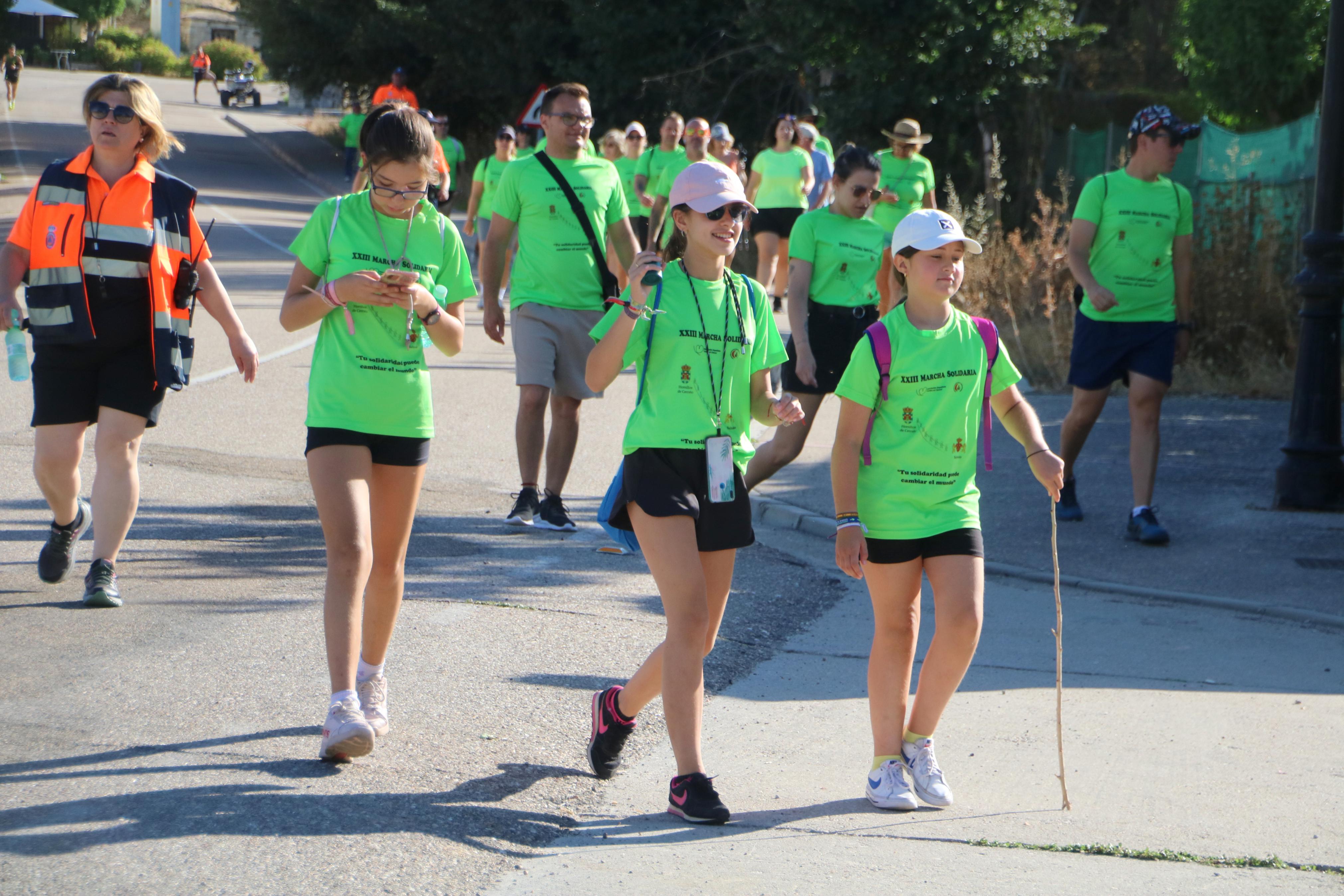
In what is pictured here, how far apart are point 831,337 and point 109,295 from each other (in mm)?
3563

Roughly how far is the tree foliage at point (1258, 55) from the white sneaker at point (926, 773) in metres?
21.0

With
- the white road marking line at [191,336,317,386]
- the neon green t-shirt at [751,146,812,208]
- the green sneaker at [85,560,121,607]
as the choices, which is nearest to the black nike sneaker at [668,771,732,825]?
the green sneaker at [85,560,121,607]

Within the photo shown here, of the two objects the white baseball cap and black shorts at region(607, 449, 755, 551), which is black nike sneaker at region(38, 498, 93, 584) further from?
the white baseball cap

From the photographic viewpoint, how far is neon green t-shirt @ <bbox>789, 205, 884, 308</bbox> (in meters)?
7.45

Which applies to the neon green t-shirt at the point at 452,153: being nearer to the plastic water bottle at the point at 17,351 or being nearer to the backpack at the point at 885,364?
the plastic water bottle at the point at 17,351

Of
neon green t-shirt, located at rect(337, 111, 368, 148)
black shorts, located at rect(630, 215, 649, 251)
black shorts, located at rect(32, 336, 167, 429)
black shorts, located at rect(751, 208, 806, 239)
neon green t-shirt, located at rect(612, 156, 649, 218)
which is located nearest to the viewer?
black shorts, located at rect(32, 336, 167, 429)

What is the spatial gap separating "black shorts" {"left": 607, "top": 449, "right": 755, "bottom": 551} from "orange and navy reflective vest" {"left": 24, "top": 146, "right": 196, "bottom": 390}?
2443 millimetres

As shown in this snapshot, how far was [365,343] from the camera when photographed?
14.4 feet

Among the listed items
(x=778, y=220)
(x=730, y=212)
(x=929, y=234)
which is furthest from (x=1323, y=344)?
(x=778, y=220)

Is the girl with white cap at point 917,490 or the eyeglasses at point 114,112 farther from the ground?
the eyeglasses at point 114,112

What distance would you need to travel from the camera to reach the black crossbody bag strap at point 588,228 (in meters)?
7.62

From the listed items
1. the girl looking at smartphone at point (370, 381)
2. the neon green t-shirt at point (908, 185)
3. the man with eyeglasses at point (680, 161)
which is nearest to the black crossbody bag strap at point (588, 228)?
the girl looking at smartphone at point (370, 381)

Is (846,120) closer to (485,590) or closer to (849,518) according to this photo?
(485,590)

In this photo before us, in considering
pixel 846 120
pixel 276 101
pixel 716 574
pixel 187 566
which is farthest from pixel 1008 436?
pixel 276 101
